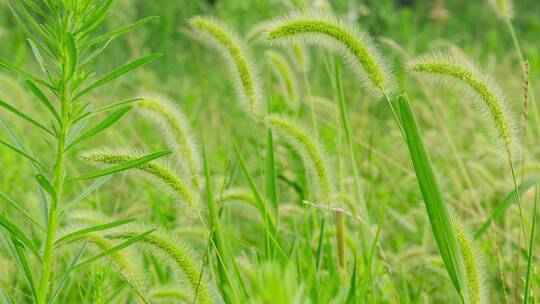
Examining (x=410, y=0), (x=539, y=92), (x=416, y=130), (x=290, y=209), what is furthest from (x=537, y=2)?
(x=416, y=130)

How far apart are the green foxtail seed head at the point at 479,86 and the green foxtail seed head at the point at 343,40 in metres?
0.06

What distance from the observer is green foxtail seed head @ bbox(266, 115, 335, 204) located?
4.84 ft

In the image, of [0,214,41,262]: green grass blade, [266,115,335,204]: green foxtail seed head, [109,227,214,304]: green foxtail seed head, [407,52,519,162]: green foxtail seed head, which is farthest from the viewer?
[266,115,335,204]: green foxtail seed head

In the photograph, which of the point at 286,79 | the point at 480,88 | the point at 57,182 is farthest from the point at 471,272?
the point at 286,79

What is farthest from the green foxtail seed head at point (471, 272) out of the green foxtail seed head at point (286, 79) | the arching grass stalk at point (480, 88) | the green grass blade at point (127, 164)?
the green foxtail seed head at point (286, 79)

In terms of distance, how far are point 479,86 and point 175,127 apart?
61 cm

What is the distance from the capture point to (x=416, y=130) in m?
1.24

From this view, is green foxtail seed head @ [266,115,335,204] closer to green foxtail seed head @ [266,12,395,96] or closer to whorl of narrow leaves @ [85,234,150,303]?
green foxtail seed head @ [266,12,395,96]

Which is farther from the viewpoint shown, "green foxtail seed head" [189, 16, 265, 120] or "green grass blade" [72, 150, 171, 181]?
"green foxtail seed head" [189, 16, 265, 120]

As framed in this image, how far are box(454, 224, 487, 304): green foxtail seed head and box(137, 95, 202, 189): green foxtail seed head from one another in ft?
1.94

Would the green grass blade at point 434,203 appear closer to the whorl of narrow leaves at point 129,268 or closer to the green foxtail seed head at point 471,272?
the green foxtail seed head at point 471,272

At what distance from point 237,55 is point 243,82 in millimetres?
74

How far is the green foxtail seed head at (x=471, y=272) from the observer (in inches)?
49.5

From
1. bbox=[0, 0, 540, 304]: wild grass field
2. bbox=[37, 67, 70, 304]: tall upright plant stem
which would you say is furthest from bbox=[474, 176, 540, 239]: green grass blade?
bbox=[37, 67, 70, 304]: tall upright plant stem
